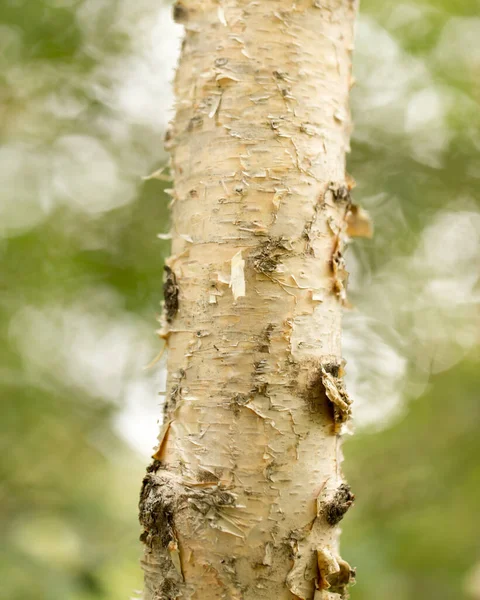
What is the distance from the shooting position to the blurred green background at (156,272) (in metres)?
1.92

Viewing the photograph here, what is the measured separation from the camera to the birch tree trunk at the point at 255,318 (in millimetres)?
603

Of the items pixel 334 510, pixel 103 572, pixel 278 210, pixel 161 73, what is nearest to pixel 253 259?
pixel 278 210

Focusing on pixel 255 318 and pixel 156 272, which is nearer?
pixel 255 318

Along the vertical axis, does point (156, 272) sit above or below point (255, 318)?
above

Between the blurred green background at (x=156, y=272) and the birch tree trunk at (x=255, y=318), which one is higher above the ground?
the blurred green background at (x=156, y=272)

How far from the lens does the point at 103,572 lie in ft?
5.58

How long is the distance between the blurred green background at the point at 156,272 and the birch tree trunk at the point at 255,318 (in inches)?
51.9

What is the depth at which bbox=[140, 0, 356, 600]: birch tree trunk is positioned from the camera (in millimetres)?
603

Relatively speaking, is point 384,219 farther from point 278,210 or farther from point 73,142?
point 278,210

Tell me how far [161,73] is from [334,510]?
6.33 feet

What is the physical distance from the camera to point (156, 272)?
2092 millimetres

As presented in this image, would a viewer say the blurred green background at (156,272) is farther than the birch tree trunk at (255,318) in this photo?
Yes

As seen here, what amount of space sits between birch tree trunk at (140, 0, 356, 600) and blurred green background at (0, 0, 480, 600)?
4.33 feet

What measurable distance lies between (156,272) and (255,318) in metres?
1.50
